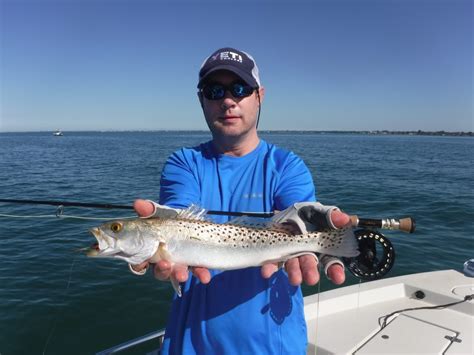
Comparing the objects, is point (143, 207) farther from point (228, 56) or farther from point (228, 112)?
point (228, 56)

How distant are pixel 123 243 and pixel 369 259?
2820 millimetres

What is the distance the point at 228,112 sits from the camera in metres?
3.56

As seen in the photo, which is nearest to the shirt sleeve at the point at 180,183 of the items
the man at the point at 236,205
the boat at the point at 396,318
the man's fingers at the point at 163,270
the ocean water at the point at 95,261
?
the man at the point at 236,205

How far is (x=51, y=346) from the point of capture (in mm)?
7906

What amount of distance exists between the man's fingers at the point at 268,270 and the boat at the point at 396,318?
2.66 meters

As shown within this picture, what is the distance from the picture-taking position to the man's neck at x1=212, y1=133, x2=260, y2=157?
368cm

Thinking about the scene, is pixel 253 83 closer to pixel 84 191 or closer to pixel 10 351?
pixel 10 351

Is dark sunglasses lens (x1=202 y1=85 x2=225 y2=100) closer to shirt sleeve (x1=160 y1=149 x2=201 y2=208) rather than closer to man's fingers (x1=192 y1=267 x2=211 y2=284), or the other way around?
shirt sleeve (x1=160 y1=149 x2=201 y2=208)

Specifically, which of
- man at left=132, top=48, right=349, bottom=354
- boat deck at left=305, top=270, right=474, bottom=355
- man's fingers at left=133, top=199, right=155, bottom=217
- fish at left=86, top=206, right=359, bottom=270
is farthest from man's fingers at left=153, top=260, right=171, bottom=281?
boat deck at left=305, top=270, right=474, bottom=355

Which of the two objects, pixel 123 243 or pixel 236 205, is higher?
pixel 236 205

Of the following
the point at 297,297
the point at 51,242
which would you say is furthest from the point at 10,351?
the point at 297,297

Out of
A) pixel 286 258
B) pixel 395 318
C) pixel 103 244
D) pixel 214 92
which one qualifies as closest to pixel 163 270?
pixel 103 244

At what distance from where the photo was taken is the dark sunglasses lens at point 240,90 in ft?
11.8

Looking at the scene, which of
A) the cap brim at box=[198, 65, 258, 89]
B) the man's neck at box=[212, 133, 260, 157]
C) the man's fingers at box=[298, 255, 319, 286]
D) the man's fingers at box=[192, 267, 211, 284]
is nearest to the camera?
the man's fingers at box=[298, 255, 319, 286]
